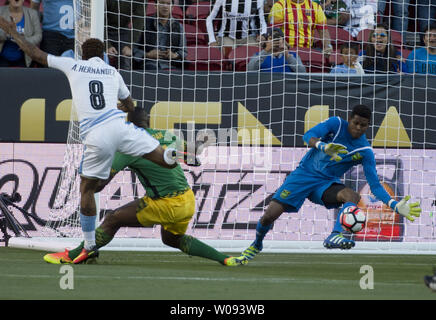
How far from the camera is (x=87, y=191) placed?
8109 mm

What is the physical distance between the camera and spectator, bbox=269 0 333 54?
12.7 m

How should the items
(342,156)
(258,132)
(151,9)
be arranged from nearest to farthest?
(342,156) → (258,132) → (151,9)

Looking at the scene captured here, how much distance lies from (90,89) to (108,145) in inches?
23.4

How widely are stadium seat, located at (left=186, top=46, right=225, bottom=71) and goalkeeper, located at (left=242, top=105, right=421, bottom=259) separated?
175 inches

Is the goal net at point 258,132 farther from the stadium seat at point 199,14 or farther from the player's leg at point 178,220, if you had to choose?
the player's leg at point 178,220

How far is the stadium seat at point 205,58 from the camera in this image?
13.5 metres

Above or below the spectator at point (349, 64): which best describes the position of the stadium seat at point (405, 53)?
above

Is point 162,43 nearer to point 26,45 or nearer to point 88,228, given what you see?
point 26,45

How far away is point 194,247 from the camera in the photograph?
8297 mm

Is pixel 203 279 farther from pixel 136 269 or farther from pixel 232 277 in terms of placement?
pixel 136 269

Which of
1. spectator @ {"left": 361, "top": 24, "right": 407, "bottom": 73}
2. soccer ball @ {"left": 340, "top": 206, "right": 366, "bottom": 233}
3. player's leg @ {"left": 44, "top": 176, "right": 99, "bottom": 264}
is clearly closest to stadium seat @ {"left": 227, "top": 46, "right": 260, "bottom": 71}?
spectator @ {"left": 361, "top": 24, "right": 407, "bottom": 73}

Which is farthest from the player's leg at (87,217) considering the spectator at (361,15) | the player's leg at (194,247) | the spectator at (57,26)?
the spectator at (361,15)

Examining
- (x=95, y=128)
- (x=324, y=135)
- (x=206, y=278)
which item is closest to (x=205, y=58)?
(x=324, y=135)

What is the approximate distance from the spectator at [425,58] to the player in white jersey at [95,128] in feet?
21.0
